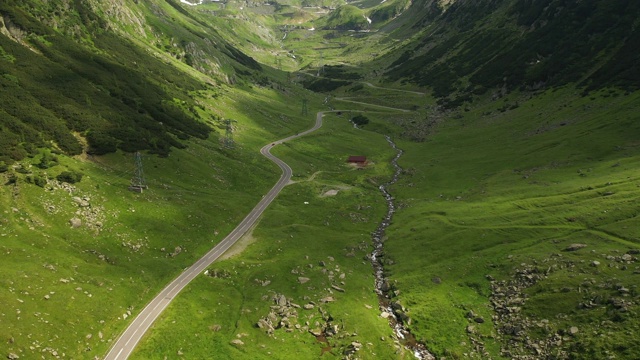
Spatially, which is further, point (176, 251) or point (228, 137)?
point (228, 137)

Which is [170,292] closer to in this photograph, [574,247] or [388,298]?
[388,298]

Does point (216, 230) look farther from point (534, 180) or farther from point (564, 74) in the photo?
point (564, 74)

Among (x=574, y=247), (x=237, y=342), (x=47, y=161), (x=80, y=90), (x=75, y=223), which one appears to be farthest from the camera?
(x=80, y=90)

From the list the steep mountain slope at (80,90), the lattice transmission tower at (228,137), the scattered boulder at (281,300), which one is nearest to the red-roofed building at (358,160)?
the lattice transmission tower at (228,137)

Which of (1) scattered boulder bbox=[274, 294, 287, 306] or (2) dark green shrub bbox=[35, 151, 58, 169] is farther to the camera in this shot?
(2) dark green shrub bbox=[35, 151, 58, 169]

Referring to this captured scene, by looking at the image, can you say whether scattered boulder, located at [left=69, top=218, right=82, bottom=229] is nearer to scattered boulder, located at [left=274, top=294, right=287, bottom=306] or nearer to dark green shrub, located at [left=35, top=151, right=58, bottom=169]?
dark green shrub, located at [left=35, top=151, right=58, bottom=169]

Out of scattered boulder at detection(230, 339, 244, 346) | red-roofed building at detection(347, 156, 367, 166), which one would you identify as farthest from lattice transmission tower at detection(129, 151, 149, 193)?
red-roofed building at detection(347, 156, 367, 166)

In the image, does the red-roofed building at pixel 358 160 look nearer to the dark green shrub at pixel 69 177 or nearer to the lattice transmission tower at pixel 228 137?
the lattice transmission tower at pixel 228 137

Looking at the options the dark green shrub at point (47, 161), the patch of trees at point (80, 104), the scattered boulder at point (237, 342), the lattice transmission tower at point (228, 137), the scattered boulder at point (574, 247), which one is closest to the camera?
the scattered boulder at point (237, 342)

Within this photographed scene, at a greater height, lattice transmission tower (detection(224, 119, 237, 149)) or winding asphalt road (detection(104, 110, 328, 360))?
lattice transmission tower (detection(224, 119, 237, 149))

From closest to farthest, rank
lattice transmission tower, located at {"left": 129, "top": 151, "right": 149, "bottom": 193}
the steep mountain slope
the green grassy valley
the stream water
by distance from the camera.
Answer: the green grassy valley
the stream water
the steep mountain slope
lattice transmission tower, located at {"left": 129, "top": 151, "right": 149, "bottom": 193}

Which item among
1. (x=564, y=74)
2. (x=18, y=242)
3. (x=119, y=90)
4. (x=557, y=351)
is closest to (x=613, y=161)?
(x=557, y=351)

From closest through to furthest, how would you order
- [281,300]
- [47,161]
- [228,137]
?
[281,300]
[47,161]
[228,137]

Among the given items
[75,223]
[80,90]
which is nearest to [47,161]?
[75,223]
